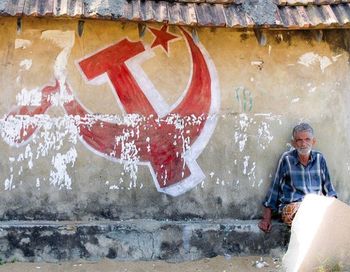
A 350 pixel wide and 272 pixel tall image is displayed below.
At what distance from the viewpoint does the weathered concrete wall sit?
19.1 ft

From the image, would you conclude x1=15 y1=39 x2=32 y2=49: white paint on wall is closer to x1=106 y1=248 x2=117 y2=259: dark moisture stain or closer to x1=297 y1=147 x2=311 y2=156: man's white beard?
x1=106 y1=248 x2=117 y2=259: dark moisture stain

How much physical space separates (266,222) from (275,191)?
12.9 inches

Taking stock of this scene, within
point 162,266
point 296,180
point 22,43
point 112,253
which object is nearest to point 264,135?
point 296,180

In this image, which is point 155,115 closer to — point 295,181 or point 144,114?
point 144,114

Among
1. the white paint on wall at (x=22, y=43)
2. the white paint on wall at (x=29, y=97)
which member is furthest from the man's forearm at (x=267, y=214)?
the white paint on wall at (x=22, y=43)

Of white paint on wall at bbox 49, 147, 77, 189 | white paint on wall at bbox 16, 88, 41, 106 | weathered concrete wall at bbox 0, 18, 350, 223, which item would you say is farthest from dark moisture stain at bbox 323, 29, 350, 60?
white paint on wall at bbox 16, 88, 41, 106

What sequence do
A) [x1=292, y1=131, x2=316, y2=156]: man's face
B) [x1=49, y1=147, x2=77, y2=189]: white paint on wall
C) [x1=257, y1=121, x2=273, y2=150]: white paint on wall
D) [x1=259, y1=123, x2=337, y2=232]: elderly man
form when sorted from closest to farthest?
1. [x1=49, y1=147, x2=77, y2=189]: white paint on wall
2. [x1=292, y1=131, x2=316, y2=156]: man's face
3. [x1=259, y1=123, x2=337, y2=232]: elderly man
4. [x1=257, y1=121, x2=273, y2=150]: white paint on wall

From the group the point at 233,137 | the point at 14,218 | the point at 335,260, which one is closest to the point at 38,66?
the point at 14,218

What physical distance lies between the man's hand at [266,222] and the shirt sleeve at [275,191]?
54mm

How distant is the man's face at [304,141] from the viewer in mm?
5980

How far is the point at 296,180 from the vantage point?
6133mm

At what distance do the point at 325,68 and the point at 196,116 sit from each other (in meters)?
1.43

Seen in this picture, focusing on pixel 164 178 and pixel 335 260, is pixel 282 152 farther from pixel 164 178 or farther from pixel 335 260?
pixel 335 260

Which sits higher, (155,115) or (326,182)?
(155,115)
